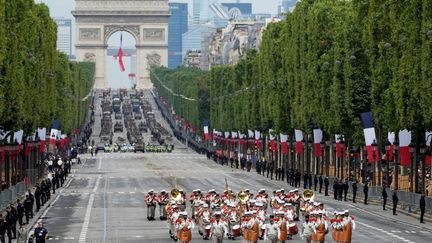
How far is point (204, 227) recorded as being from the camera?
6425 cm

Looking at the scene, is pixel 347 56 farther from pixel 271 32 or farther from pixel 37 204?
pixel 271 32

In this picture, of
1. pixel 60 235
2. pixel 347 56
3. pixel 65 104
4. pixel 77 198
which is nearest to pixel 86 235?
pixel 60 235

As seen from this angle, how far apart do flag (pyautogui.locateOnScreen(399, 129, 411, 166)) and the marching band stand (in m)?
9.30

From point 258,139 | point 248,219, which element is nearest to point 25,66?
point 248,219

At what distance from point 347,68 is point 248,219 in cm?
4567

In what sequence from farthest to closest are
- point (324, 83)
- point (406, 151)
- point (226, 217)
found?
1. point (324, 83)
2. point (406, 151)
3. point (226, 217)

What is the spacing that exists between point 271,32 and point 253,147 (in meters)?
20.8

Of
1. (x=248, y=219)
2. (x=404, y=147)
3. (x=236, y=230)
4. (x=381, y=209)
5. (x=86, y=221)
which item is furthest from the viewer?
(x=381, y=209)

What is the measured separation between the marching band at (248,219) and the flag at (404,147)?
930 cm

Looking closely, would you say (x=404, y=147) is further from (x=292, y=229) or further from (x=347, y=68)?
(x=292, y=229)

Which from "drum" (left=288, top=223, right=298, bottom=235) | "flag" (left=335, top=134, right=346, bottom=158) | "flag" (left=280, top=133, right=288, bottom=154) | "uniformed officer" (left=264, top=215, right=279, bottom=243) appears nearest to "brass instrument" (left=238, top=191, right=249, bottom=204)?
"drum" (left=288, top=223, right=298, bottom=235)

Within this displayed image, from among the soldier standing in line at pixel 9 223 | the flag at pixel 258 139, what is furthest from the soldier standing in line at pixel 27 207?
the flag at pixel 258 139

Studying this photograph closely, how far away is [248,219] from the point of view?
58.6 meters

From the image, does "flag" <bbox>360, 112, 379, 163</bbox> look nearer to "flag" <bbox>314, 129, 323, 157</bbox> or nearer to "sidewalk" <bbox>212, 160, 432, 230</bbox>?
"sidewalk" <bbox>212, 160, 432, 230</bbox>
